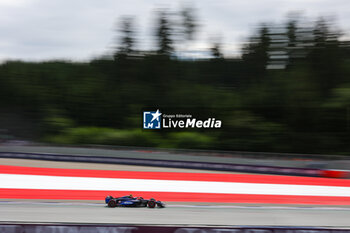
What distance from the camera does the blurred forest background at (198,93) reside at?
27.1m

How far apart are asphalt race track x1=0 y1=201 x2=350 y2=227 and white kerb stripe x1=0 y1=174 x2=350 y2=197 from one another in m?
2.57

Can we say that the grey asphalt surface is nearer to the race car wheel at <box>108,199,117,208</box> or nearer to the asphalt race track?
the asphalt race track

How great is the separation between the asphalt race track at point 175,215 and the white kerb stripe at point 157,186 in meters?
2.57

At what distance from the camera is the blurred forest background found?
2709 centimetres

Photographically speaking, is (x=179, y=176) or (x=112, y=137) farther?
(x=112, y=137)

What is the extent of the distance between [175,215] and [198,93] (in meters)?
24.5

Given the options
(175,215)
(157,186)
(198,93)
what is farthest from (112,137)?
(175,215)

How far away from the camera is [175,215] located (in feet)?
23.4

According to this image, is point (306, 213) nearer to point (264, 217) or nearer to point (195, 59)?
point (264, 217)

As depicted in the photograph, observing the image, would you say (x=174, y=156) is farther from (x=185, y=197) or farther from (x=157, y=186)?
(x=185, y=197)

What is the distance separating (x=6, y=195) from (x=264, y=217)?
6.39 m

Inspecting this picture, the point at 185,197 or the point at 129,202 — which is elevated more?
the point at 185,197

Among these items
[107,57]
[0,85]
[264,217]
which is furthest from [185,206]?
[0,85]

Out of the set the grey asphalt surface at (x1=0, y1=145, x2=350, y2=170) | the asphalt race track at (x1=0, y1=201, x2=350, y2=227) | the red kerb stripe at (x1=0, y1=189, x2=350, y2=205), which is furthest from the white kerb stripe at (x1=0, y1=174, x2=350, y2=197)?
the asphalt race track at (x1=0, y1=201, x2=350, y2=227)
